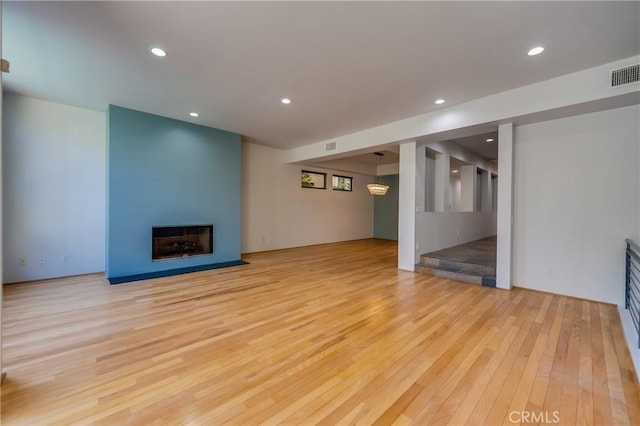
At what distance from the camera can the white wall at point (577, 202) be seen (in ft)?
11.3

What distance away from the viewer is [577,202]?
377cm

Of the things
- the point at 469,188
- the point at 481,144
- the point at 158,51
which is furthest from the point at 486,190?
the point at 158,51

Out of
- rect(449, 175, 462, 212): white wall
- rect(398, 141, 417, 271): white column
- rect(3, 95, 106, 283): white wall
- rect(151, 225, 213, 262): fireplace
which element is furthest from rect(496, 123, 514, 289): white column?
rect(449, 175, 462, 212): white wall

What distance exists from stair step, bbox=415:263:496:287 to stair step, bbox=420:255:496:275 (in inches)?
3.7

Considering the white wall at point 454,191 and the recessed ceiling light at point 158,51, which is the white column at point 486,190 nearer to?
the white wall at point 454,191

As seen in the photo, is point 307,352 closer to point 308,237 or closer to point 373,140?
point 373,140

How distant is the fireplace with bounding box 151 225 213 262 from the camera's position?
525 cm

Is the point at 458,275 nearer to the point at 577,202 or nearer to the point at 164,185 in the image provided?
the point at 577,202

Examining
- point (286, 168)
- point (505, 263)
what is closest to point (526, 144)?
point (505, 263)

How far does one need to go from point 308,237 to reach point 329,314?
5.68 m

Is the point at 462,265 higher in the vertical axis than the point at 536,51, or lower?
lower

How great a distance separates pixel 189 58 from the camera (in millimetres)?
3082

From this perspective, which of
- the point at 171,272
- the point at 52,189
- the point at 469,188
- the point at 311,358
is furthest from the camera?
the point at 469,188

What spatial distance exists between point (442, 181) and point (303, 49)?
5.10 metres
